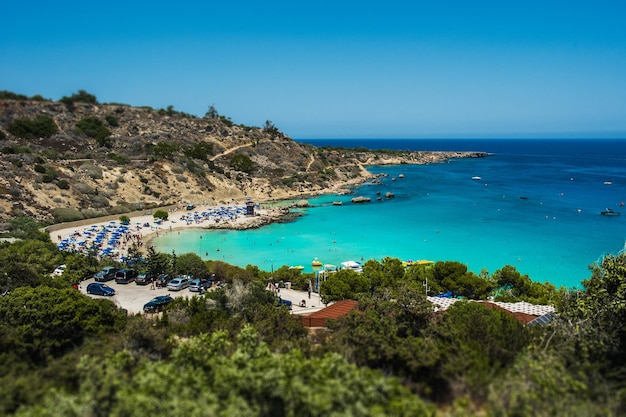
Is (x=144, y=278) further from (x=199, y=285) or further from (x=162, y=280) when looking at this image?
(x=199, y=285)

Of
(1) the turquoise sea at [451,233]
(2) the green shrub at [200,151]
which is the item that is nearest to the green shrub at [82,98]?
(2) the green shrub at [200,151]

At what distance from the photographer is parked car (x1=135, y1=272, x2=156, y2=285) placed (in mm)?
23344

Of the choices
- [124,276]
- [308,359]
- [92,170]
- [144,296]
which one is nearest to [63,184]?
[92,170]

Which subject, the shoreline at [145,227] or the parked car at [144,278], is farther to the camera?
the shoreline at [145,227]

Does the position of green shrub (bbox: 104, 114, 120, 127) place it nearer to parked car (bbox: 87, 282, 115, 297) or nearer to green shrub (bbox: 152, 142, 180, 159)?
green shrub (bbox: 152, 142, 180, 159)

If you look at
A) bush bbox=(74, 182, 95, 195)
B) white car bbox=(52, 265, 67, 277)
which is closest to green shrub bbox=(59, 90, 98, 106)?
bush bbox=(74, 182, 95, 195)

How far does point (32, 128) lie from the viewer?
6209cm

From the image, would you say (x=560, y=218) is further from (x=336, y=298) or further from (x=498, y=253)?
(x=336, y=298)

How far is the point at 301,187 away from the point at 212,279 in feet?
150

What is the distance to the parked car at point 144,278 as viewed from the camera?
23.3 meters

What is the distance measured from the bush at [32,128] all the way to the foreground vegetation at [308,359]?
5758cm

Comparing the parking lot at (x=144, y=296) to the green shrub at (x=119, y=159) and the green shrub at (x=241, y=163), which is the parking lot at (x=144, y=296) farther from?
the green shrub at (x=241, y=163)

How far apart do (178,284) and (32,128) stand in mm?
54276

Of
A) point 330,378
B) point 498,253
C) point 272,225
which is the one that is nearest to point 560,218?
point 498,253
